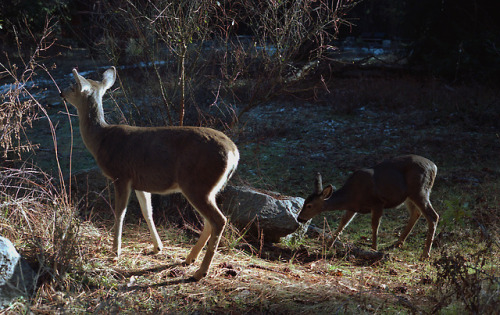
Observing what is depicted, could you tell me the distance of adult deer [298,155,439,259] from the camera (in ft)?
20.2

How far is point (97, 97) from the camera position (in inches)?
204

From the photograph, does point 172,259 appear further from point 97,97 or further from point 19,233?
point 97,97

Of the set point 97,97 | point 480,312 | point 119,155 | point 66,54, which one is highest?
point 97,97

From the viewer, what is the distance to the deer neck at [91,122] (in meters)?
4.98

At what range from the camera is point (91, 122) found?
16.6 ft

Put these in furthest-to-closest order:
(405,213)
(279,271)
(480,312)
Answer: (405,213), (279,271), (480,312)

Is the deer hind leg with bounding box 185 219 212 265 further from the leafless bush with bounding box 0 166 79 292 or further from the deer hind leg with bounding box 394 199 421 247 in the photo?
the deer hind leg with bounding box 394 199 421 247

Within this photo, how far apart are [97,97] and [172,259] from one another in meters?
1.87

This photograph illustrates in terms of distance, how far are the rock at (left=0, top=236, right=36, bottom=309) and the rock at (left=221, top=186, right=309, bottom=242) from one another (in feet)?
8.77

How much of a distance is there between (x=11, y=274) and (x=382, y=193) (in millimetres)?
4283

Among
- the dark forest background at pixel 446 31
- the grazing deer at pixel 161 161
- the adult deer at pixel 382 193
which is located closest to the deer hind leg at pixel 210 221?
the grazing deer at pixel 161 161

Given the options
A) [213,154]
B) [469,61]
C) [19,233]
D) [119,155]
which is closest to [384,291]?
[213,154]

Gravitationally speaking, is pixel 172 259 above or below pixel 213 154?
below

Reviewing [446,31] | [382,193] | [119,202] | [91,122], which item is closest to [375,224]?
[382,193]
